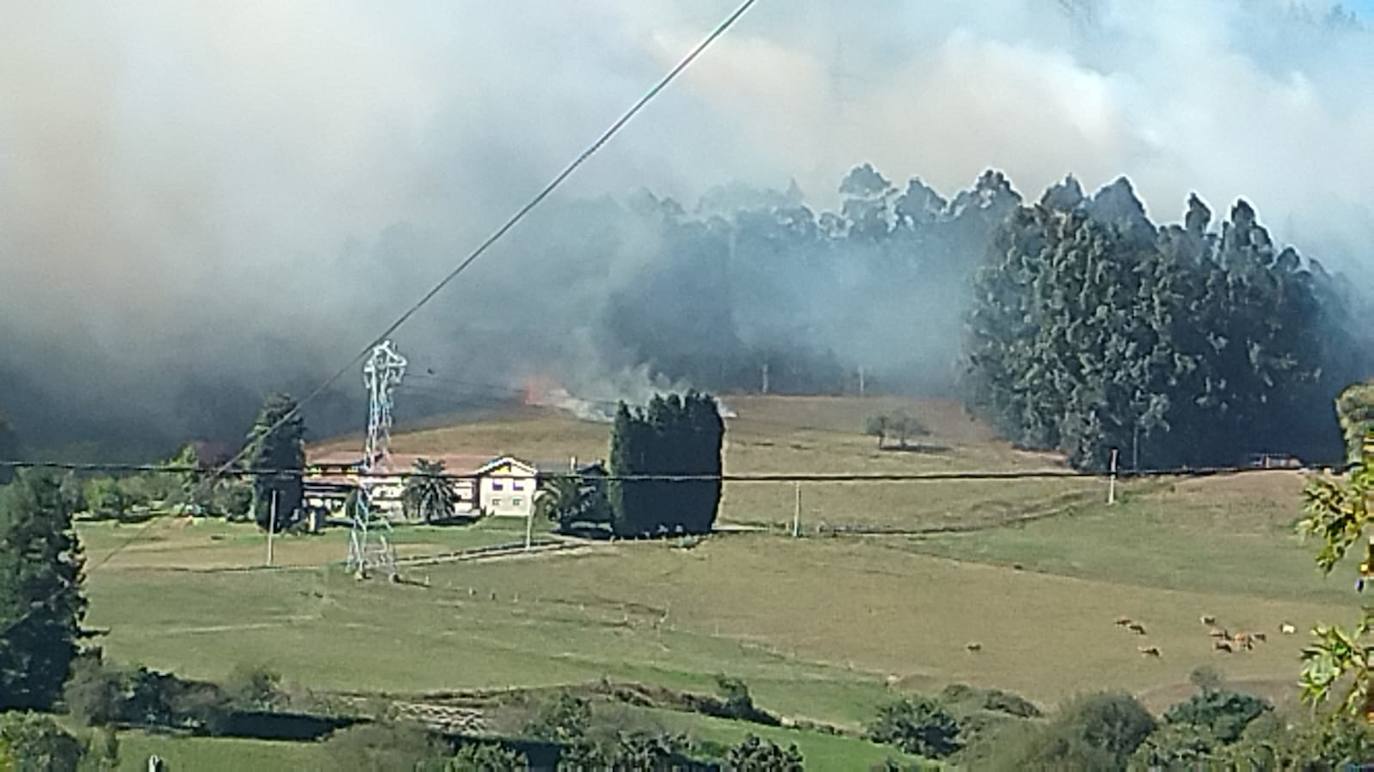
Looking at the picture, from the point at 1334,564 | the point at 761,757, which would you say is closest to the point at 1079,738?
the point at 761,757

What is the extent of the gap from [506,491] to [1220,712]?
11.9 metres

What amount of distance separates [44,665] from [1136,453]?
19.8 m

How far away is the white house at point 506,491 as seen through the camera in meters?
34.3

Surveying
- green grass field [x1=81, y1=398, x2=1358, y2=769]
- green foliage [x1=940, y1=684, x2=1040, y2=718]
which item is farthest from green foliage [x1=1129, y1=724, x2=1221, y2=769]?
green foliage [x1=940, y1=684, x2=1040, y2=718]

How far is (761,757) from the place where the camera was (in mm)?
27828

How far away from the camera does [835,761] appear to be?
93.0ft

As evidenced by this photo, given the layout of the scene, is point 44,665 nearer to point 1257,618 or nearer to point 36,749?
point 36,749

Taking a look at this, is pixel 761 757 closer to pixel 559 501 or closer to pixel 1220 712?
pixel 1220 712

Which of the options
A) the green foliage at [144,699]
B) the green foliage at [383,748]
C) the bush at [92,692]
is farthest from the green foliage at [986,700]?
the bush at [92,692]

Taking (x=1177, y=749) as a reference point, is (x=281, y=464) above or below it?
above

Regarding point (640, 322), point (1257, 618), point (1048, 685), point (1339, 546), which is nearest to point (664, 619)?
point (1048, 685)

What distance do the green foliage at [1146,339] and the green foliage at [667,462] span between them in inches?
230

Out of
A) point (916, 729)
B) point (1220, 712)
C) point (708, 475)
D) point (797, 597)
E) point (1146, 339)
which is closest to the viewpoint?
point (1220, 712)

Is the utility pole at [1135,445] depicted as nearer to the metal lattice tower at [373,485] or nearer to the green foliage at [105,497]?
the metal lattice tower at [373,485]
